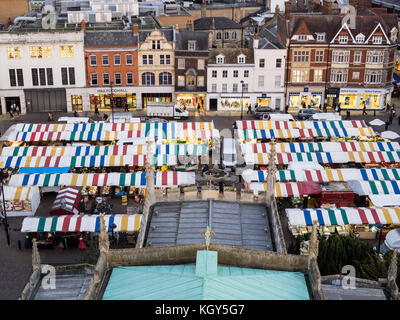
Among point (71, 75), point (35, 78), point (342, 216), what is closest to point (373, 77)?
point (342, 216)

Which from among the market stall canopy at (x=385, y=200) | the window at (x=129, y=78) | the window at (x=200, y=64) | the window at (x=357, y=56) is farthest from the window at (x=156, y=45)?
the market stall canopy at (x=385, y=200)

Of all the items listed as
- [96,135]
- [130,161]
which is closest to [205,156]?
[130,161]

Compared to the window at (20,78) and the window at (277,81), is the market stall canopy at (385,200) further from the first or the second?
the window at (20,78)

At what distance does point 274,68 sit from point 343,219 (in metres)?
34.7

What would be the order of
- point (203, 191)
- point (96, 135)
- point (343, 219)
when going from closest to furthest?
point (203, 191) < point (343, 219) < point (96, 135)

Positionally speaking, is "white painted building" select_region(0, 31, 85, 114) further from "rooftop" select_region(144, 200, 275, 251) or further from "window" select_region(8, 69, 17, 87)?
"rooftop" select_region(144, 200, 275, 251)

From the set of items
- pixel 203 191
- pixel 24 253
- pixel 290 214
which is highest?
pixel 203 191

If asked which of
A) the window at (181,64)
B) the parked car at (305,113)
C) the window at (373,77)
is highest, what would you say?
the window at (181,64)

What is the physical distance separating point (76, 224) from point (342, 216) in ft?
57.9

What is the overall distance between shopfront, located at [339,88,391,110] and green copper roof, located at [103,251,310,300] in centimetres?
5333

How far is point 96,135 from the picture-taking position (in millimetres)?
52875

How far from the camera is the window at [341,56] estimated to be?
223 feet

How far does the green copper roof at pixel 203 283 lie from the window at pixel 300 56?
52180 millimetres

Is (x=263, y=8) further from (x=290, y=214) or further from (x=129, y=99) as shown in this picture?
(x=290, y=214)
